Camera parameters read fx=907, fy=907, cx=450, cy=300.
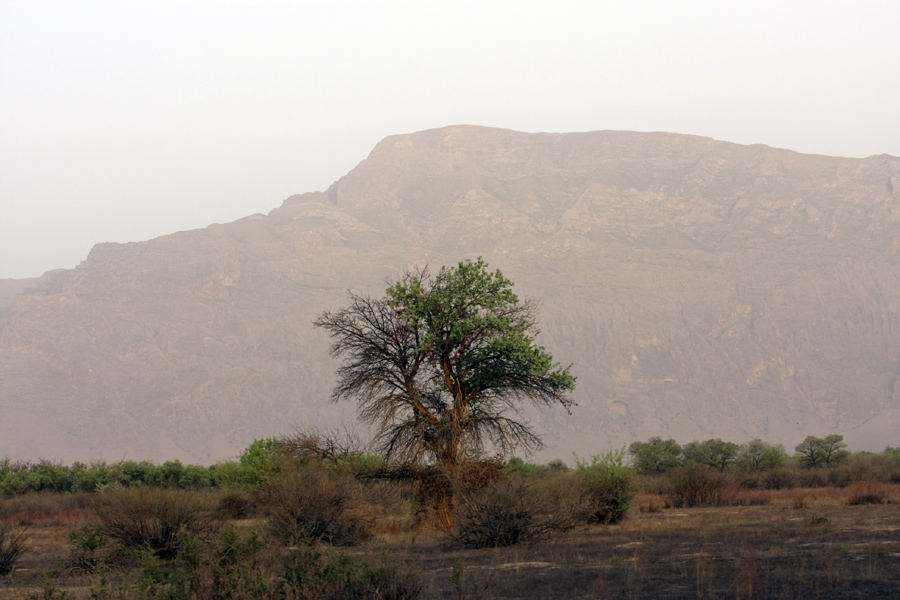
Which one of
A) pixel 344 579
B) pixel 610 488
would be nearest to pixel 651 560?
pixel 344 579

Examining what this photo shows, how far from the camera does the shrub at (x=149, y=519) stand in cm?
2050

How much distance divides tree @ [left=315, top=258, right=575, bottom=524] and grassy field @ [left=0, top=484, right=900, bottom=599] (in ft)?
9.42

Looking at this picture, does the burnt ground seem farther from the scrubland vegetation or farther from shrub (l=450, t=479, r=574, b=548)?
shrub (l=450, t=479, r=574, b=548)

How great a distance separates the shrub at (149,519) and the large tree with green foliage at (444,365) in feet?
20.6

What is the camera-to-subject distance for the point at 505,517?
20.7m

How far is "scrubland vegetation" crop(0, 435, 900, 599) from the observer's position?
12516 millimetres

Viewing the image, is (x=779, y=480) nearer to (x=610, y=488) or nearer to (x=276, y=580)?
(x=610, y=488)

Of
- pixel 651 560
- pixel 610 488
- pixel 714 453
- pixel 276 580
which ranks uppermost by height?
pixel 276 580

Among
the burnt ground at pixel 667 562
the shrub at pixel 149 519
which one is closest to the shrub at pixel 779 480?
the burnt ground at pixel 667 562

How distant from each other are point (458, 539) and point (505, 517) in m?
1.39

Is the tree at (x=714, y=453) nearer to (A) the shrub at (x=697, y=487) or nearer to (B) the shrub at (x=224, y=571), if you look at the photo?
(A) the shrub at (x=697, y=487)

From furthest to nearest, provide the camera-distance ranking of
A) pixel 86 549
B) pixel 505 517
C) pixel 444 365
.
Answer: pixel 444 365 → pixel 505 517 → pixel 86 549

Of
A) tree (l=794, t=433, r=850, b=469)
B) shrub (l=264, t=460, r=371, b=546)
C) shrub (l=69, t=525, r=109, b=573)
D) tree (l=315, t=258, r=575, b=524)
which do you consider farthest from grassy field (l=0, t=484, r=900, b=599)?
tree (l=794, t=433, r=850, b=469)

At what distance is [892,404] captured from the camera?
16825cm
